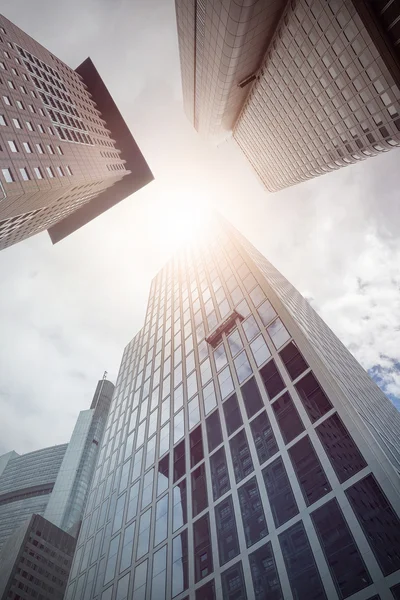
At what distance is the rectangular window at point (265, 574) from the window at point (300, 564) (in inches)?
40.9

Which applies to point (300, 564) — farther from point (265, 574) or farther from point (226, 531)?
point (226, 531)

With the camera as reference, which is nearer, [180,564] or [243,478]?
[180,564]

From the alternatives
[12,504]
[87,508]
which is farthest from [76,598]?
[12,504]

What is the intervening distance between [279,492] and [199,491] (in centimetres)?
1015

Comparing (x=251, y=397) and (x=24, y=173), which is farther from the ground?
(x=24, y=173)

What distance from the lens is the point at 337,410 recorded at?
26.9m

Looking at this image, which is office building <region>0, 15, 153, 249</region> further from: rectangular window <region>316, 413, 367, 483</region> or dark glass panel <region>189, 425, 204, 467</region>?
rectangular window <region>316, 413, 367, 483</region>

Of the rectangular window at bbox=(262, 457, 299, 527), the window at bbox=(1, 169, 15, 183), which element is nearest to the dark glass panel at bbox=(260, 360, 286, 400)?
the rectangular window at bbox=(262, 457, 299, 527)

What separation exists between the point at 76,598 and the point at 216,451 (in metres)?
24.4

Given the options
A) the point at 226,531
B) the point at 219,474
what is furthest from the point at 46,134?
the point at 226,531

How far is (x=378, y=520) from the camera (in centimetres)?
2042

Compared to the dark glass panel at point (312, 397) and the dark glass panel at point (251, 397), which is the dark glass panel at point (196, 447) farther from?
the dark glass panel at point (312, 397)

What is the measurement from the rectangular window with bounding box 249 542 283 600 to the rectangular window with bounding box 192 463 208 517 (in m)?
7.98

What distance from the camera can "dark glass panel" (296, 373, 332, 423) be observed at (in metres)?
28.1
